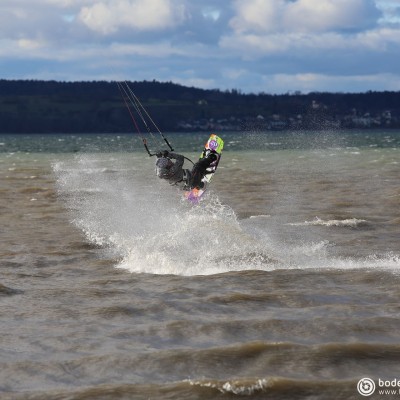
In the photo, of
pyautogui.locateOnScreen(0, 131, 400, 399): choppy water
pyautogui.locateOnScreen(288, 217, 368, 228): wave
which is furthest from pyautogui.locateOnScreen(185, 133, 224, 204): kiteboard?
pyautogui.locateOnScreen(288, 217, 368, 228): wave

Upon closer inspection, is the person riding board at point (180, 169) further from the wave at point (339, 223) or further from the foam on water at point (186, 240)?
the wave at point (339, 223)

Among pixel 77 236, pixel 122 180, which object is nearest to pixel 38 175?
pixel 122 180

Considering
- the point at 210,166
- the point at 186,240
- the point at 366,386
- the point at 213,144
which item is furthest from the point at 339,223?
the point at 366,386

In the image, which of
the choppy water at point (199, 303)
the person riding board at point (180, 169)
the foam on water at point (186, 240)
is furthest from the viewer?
the person riding board at point (180, 169)

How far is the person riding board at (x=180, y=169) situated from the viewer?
831 inches

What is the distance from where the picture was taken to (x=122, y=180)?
5069 centimetres

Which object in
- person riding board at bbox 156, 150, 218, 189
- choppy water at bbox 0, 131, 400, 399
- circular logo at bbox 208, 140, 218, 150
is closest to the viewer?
choppy water at bbox 0, 131, 400, 399

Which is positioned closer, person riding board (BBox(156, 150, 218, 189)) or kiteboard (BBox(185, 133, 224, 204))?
person riding board (BBox(156, 150, 218, 189))

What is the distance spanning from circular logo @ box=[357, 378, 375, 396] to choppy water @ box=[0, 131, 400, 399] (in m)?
0.12

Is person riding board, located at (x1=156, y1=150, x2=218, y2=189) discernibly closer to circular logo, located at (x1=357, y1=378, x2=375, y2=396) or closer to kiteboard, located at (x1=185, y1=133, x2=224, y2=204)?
kiteboard, located at (x1=185, y1=133, x2=224, y2=204)

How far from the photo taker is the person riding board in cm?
2111

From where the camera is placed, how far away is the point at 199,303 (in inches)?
639

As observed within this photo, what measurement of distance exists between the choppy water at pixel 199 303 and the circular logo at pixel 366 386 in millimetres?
124

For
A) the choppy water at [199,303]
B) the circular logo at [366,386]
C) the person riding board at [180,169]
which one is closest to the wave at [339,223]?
the choppy water at [199,303]
